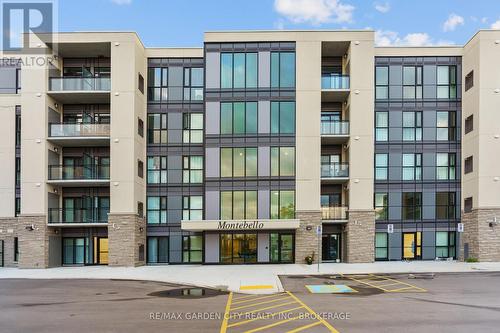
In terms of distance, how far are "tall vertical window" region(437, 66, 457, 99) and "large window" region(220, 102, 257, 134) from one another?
13.7 m

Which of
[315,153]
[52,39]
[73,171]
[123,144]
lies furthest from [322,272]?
[52,39]

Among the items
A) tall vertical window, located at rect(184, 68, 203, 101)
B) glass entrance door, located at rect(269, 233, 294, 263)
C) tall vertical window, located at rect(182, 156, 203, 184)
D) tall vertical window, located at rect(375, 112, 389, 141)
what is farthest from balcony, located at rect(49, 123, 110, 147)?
tall vertical window, located at rect(375, 112, 389, 141)

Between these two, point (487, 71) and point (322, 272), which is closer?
point (322, 272)

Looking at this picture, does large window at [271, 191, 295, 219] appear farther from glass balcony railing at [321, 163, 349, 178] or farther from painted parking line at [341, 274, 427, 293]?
painted parking line at [341, 274, 427, 293]

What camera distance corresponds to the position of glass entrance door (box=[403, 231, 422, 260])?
105 feet

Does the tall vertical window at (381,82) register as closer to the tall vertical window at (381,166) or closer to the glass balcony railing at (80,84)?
the tall vertical window at (381,166)

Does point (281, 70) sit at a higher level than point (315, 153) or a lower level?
higher

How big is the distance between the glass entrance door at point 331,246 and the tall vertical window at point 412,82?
453 inches

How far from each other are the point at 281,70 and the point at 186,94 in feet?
23.8

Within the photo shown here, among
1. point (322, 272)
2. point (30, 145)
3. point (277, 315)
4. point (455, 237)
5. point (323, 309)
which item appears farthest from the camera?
point (455, 237)

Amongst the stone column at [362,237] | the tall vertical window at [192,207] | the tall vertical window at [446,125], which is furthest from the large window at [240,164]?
the tall vertical window at [446,125]

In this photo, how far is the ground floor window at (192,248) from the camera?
106ft

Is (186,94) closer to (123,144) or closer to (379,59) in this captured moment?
(123,144)

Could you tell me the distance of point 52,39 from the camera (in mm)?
29781
